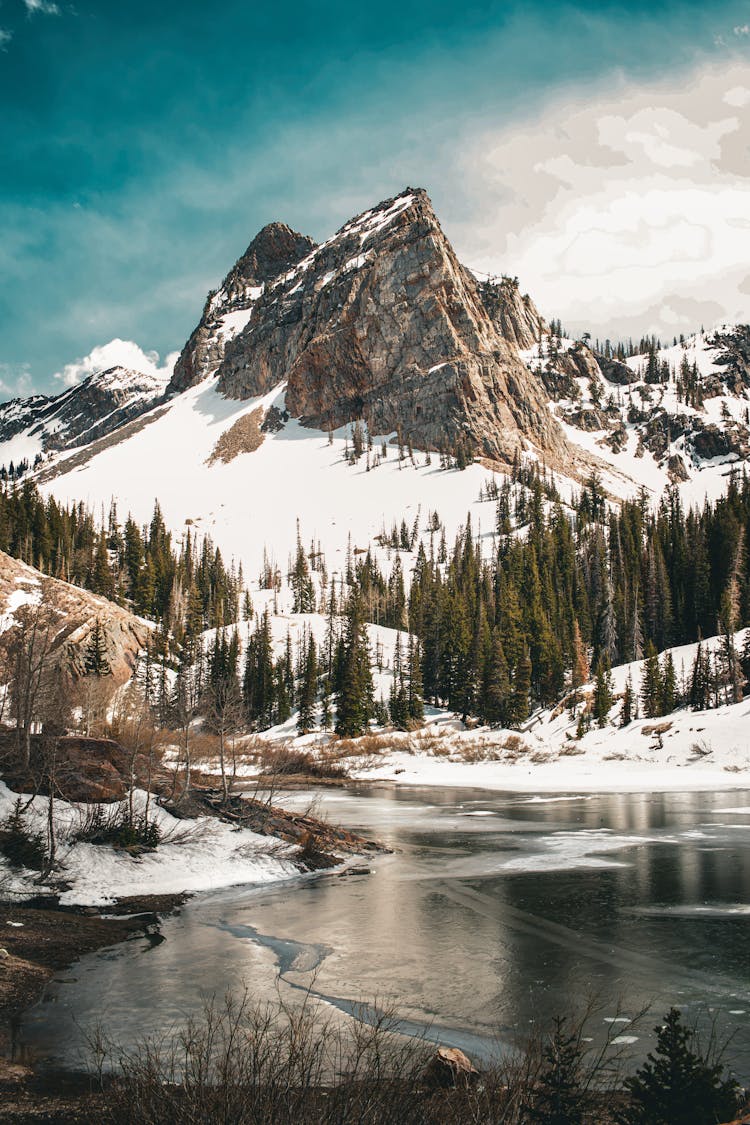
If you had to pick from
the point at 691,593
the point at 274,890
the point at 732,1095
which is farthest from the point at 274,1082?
the point at 691,593

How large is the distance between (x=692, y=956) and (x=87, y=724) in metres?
37.9

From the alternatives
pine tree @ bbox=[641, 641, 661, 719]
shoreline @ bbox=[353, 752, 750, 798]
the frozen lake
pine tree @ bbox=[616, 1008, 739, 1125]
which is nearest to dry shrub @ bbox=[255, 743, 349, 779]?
shoreline @ bbox=[353, 752, 750, 798]

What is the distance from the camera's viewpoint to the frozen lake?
461 inches

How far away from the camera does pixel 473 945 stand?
15906 mm

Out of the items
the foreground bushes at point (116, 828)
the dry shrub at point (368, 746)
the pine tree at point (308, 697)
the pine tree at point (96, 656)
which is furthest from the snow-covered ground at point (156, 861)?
the pine tree at point (308, 697)

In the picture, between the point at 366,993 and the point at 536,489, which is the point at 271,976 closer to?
the point at 366,993

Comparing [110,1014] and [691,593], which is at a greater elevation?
[691,593]

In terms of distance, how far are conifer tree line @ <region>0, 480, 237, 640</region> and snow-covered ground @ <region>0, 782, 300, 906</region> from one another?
80.5m

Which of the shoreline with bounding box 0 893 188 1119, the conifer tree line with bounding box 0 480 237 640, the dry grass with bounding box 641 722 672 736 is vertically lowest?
the dry grass with bounding box 641 722 672 736

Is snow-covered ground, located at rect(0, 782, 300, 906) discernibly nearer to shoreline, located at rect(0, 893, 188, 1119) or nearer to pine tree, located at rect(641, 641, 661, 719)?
shoreline, located at rect(0, 893, 188, 1119)

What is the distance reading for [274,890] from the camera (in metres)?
22.9

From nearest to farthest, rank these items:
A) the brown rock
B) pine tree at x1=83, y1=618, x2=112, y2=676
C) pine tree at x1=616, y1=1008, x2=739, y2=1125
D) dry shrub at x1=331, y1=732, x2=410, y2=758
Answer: pine tree at x1=616, y1=1008, x2=739, y2=1125 → the brown rock → pine tree at x1=83, y1=618, x2=112, y2=676 → dry shrub at x1=331, y1=732, x2=410, y2=758

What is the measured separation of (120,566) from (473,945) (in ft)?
388

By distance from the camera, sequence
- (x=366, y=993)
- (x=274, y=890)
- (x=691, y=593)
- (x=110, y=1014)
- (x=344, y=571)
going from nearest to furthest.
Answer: (x=110, y=1014) → (x=366, y=993) → (x=274, y=890) → (x=691, y=593) → (x=344, y=571)
